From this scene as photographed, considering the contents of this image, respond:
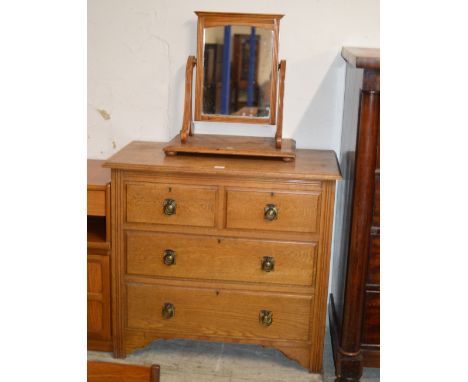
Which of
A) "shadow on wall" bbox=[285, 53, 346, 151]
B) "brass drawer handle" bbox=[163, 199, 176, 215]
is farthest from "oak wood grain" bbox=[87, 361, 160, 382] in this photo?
"shadow on wall" bbox=[285, 53, 346, 151]

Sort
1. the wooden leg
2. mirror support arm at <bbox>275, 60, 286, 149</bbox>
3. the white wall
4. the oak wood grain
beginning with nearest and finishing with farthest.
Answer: the oak wood grain < the wooden leg < mirror support arm at <bbox>275, 60, 286, 149</bbox> < the white wall

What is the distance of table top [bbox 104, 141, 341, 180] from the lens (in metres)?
2.20

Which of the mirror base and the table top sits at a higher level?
the mirror base

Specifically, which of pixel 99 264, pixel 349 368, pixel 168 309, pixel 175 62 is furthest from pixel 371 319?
pixel 175 62

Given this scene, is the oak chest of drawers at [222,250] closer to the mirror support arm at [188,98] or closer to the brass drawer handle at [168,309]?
the brass drawer handle at [168,309]

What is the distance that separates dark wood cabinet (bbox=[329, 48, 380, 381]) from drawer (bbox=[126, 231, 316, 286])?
0.18m

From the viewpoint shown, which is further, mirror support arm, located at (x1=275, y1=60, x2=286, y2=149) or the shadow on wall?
the shadow on wall

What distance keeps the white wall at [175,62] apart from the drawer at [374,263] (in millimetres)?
627

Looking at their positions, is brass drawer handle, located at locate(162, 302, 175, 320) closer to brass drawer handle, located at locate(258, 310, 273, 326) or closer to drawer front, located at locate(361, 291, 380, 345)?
brass drawer handle, located at locate(258, 310, 273, 326)
